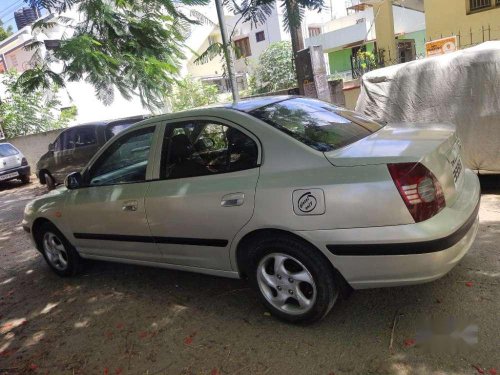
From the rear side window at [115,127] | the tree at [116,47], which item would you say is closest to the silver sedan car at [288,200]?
the tree at [116,47]

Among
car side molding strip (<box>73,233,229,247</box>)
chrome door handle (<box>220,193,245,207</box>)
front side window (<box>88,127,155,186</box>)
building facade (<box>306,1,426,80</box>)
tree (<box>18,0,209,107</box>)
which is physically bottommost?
car side molding strip (<box>73,233,229,247</box>)

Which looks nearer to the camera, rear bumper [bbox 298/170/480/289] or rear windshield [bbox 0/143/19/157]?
rear bumper [bbox 298/170/480/289]

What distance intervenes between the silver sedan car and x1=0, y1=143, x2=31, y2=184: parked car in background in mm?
10680

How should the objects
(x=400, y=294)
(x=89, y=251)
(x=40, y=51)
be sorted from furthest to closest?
(x=40, y=51) < (x=89, y=251) < (x=400, y=294)

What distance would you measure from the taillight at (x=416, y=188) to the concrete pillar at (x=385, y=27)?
1111cm

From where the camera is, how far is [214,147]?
3346mm

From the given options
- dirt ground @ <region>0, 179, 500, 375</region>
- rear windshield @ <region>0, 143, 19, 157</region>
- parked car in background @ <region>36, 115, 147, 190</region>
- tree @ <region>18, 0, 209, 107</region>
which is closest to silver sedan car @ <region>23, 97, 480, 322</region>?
dirt ground @ <region>0, 179, 500, 375</region>

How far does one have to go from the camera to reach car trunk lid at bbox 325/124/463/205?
2650 millimetres

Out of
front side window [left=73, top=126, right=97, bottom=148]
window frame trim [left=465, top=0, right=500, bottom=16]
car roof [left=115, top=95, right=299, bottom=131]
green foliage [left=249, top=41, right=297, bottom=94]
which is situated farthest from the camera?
green foliage [left=249, top=41, right=297, bottom=94]

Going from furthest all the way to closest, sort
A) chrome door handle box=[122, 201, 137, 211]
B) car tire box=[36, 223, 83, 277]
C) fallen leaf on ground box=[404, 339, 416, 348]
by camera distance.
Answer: car tire box=[36, 223, 83, 277]
chrome door handle box=[122, 201, 137, 211]
fallen leaf on ground box=[404, 339, 416, 348]

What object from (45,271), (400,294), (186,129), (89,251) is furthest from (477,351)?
(45,271)

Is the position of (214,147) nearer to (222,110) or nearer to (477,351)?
(222,110)

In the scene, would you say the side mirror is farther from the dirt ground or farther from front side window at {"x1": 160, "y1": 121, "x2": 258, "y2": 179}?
front side window at {"x1": 160, "y1": 121, "x2": 258, "y2": 179}

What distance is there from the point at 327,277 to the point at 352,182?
0.67 meters
